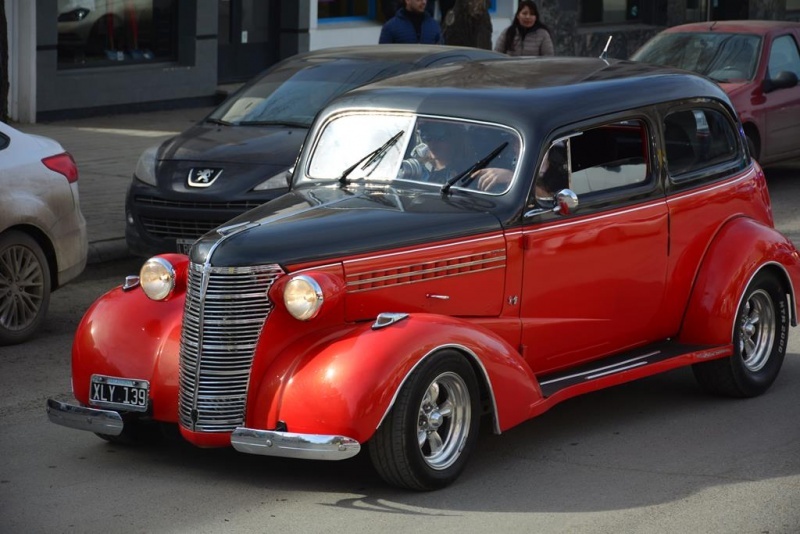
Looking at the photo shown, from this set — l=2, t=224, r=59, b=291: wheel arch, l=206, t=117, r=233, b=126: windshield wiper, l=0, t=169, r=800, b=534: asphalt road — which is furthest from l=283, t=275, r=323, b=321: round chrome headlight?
l=206, t=117, r=233, b=126: windshield wiper

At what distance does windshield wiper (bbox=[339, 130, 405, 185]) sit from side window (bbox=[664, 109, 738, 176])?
1.56m

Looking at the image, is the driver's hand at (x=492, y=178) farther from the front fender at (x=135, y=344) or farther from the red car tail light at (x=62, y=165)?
the red car tail light at (x=62, y=165)

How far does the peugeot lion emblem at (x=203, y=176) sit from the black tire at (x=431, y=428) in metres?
5.04

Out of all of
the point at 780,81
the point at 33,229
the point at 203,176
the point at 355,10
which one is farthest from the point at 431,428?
the point at 355,10

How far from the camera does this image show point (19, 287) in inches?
361

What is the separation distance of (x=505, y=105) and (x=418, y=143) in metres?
0.47

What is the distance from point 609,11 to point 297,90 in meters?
18.5

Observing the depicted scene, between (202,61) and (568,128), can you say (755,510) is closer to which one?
(568,128)

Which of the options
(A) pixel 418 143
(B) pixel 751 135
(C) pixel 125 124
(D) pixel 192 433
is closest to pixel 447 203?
(A) pixel 418 143

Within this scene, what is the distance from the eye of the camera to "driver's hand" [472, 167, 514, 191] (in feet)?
23.2

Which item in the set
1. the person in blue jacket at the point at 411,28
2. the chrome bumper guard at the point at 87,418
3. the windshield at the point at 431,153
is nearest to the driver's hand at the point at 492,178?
the windshield at the point at 431,153

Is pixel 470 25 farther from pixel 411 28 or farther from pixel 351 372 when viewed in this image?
pixel 351 372

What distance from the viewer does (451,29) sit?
56.7ft

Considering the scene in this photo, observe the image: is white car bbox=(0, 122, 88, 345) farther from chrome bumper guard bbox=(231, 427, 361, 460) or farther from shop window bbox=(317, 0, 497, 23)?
shop window bbox=(317, 0, 497, 23)
